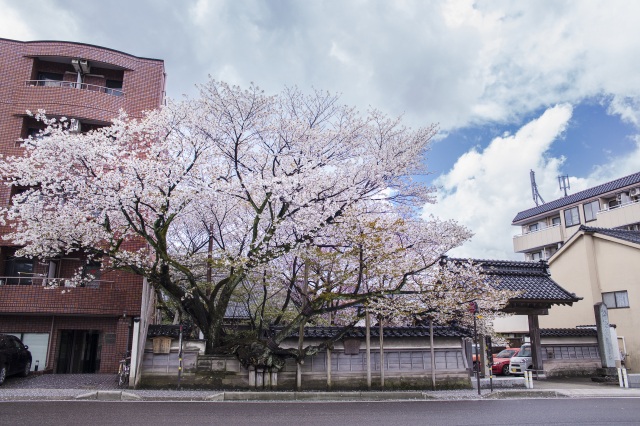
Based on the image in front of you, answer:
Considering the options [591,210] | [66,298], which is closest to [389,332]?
[66,298]

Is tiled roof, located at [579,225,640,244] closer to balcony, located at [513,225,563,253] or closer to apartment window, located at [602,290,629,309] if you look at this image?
apartment window, located at [602,290,629,309]

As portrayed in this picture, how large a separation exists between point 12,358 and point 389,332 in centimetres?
1294

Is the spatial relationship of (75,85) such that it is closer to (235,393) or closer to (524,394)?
(235,393)

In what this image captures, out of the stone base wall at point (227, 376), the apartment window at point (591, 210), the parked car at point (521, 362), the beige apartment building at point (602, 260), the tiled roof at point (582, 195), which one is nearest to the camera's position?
the stone base wall at point (227, 376)

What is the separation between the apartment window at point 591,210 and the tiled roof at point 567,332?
16544mm

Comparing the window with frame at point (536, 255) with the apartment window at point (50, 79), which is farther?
the window with frame at point (536, 255)

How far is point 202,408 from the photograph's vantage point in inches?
461

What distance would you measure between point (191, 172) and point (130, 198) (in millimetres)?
2230

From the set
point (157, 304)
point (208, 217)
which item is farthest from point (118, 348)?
point (208, 217)

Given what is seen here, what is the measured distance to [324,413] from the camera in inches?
442

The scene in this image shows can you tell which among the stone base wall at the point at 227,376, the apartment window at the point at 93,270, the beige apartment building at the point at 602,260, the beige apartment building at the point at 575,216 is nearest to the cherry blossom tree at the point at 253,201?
the stone base wall at the point at 227,376

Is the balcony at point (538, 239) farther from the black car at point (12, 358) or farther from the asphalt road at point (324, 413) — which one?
the black car at point (12, 358)

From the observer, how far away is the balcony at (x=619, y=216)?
106 feet

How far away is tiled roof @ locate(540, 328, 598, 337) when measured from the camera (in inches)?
823
